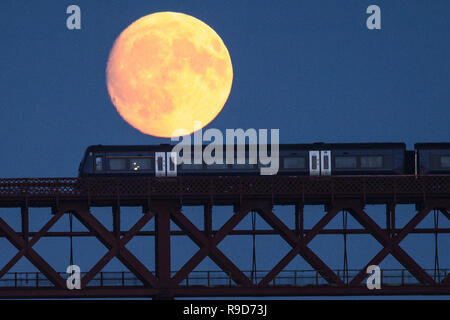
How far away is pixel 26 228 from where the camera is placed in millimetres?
97625

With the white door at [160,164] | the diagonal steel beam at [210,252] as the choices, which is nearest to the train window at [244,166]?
the white door at [160,164]

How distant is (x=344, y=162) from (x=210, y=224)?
1150 cm

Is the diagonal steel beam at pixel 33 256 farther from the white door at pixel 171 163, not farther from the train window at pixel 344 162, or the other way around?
the train window at pixel 344 162

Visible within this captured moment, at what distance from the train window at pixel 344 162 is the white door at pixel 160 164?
9.39 meters

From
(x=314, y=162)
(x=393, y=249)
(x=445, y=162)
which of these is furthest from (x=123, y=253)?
(x=445, y=162)

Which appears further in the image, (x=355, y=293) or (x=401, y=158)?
(x=401, y=158)

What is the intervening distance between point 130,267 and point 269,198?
7.94m

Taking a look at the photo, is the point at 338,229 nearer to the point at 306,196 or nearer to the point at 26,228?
the point at 306,196

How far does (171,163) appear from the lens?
106188 millimetres

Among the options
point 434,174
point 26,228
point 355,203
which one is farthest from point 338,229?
point 26,228

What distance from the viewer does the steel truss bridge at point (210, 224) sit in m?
97.6

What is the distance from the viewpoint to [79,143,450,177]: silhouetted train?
106 meters
